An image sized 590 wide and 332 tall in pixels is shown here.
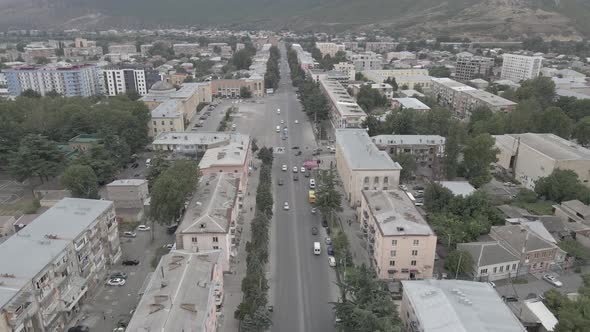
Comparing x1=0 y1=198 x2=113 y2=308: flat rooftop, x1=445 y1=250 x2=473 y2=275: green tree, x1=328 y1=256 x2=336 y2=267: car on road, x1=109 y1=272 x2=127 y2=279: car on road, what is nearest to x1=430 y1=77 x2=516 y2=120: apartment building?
x1=445 y1=250 x2=473 y2=275: green tree

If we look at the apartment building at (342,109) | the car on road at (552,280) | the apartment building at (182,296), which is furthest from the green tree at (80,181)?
the car on road at (552,280)

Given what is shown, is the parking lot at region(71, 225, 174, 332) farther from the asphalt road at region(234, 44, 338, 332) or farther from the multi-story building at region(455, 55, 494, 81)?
the multi-story building at region(455, 55, 494, 81)

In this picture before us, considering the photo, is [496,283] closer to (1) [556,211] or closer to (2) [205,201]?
(1) [556,211]

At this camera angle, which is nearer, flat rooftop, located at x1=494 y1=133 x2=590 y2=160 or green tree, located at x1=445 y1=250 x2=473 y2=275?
green tree, located at x1=445 y1=250 x2=473 y2=275

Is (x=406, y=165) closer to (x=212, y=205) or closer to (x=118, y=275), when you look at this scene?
(x=212, y=205)

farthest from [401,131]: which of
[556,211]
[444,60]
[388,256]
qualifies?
[444,60]

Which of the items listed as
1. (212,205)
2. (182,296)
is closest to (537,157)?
(212,205)
